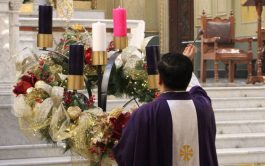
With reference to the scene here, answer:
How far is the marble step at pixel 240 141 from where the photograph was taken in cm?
629

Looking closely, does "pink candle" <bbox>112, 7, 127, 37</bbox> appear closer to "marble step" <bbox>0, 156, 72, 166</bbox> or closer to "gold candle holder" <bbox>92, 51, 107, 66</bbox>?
"gold candle holder" <bbox>92, 51, 107, 66</bbox>

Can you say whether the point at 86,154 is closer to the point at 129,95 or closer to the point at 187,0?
the point at 129,95

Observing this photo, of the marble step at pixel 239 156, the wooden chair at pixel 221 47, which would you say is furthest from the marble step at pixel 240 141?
the wooden chair at pixel 221 47

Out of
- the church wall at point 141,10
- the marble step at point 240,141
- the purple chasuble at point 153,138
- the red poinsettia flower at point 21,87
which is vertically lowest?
the marble step at point 240,141

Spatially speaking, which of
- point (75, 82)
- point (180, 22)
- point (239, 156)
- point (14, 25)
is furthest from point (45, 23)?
point (180, 22)

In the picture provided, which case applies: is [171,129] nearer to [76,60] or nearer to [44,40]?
[76,60]

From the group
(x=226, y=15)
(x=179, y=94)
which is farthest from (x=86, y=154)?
(x=226, y=15)

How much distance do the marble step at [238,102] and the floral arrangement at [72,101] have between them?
14.9 ft

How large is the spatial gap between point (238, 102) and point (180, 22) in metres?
1.69

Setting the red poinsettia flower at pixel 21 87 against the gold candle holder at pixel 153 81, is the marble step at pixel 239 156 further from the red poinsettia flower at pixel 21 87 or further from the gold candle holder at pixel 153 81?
the red poinsettia flower at pixel 21 87

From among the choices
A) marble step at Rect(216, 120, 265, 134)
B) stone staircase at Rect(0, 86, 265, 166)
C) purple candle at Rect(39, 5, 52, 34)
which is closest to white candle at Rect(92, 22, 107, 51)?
purple candle at Rect(39, 5, 52, 34)

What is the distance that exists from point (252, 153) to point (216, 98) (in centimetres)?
161

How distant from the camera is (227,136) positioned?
6434 millimetres

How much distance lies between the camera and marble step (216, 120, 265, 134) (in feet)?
21.9
